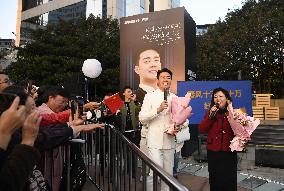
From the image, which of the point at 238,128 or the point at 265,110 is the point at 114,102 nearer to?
the point at 238,128

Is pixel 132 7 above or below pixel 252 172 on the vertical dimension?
above

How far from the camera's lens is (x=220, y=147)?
4.79 metres

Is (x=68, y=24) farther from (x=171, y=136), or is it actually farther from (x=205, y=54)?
(x=171, y=136)

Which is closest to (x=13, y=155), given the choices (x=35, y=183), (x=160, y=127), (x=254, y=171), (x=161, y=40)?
(x=35, y=183)

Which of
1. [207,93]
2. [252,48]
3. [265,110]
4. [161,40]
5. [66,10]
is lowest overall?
[265,110]

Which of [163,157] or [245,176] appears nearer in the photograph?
[163,157]

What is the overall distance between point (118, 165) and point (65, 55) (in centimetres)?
1737

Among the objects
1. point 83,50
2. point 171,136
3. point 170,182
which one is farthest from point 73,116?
point 83,50

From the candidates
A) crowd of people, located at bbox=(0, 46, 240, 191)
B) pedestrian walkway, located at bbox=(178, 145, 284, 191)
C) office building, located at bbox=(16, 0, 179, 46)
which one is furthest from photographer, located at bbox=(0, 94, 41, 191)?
office building, located at bbox=(16, 0, 179, 46)

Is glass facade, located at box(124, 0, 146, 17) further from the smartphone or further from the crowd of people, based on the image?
the smartphone

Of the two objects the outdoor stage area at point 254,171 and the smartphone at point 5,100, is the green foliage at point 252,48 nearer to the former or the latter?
the outdoor stage area at point 254,171

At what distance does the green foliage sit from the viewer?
1002 inches

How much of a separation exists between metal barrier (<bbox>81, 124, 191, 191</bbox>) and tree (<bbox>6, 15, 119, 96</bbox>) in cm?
1300

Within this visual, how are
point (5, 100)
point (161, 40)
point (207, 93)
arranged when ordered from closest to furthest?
point (5, 100)
point (207, 93)
point (161, 40)
